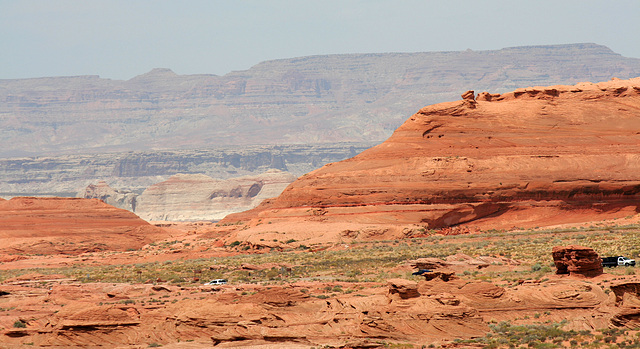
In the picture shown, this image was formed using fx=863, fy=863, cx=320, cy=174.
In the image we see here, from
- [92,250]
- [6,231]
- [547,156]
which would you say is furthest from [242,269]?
[6,231]

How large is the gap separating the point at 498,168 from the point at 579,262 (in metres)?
26.4

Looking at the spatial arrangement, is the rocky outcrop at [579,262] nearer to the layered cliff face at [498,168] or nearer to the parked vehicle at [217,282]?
the parked vehicle at [217,282]

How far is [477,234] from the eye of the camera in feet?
170

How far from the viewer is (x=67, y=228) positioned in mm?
74375

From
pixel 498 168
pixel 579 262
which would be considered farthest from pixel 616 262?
pixel 498 168

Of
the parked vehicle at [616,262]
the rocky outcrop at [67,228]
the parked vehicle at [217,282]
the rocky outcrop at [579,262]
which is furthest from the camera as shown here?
the rocky outcrop at [67,228]

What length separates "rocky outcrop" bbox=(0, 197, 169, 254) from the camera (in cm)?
6919

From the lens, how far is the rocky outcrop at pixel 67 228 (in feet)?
227

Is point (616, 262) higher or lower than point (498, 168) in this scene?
lower

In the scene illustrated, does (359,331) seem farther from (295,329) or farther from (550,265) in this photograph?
(550,265)

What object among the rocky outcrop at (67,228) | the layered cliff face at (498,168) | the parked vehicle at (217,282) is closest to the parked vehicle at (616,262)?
the parked vehicle at (217,282)

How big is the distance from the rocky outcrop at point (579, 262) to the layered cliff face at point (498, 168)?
22582 millimetres

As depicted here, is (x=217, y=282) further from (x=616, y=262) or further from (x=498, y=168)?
(x=498, y=168)

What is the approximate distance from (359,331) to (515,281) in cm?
879
